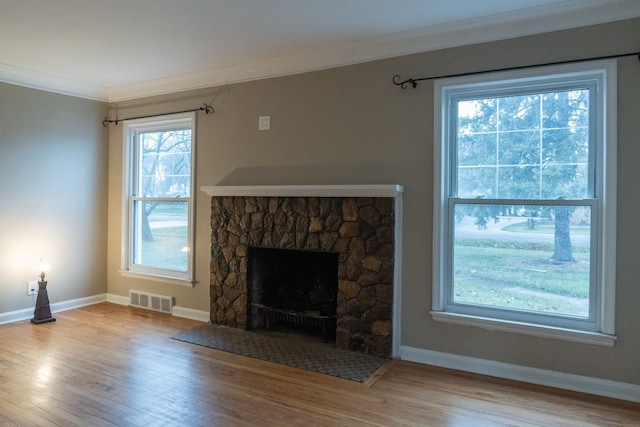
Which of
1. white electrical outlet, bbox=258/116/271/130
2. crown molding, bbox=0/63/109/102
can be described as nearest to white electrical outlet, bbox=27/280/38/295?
crown molding, bbox=0/63/109/102

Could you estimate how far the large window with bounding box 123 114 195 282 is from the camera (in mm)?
4449

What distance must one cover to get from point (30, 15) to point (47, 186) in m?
2.07

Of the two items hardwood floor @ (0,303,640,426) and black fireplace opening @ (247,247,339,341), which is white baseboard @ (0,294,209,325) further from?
hardwood floor @ (0,303,640,426)

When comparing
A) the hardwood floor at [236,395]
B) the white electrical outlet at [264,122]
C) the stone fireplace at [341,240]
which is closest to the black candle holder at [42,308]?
the hardwood floor at [236,395]

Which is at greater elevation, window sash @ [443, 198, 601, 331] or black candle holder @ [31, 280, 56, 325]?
window sash @ [443, 198, 601, 331]

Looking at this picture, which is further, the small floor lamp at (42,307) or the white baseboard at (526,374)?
the small floor lamp at (42,307)

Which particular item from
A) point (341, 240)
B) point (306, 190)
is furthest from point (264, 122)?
point (341, 240)

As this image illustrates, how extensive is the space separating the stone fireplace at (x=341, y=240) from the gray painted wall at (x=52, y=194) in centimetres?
188

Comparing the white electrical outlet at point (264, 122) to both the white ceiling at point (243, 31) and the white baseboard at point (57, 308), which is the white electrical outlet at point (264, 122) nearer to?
the white ceiling at point (243, 31)

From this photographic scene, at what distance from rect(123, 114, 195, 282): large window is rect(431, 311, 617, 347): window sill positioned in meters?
2.62

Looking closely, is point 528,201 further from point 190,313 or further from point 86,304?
point 86,304

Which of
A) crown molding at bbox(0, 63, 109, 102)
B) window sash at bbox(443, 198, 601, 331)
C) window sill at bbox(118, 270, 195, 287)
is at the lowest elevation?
window sill at bbox(118, 270, 195, 287)

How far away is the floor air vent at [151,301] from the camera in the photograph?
4.50 m

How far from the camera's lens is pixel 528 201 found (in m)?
2.90
